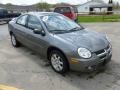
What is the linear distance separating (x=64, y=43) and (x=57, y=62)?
1.95 feet

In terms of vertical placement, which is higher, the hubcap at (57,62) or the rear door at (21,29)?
the rear door at (21,29)

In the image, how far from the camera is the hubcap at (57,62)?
5.50 m

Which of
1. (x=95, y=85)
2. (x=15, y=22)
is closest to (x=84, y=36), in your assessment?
(x=95, y=85)

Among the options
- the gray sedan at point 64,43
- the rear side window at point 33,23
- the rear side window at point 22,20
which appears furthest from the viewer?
the rear side window at point 22,20

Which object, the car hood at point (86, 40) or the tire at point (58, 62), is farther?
the tire at point (58, 62)

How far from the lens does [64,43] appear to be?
17.6 feet

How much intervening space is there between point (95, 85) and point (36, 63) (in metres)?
2.32

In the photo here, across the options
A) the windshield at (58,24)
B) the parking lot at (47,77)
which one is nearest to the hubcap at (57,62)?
the parking lot at (47,77)

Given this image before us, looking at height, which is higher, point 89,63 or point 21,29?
point 21,29

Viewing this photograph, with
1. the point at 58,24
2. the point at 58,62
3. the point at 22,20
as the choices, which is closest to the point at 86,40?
the point at 58,62

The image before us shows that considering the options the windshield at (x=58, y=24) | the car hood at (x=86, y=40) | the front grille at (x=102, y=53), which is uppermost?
the windshield at (x=58, y=24)

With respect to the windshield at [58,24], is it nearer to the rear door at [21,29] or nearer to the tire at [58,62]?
the tire at [58,62]

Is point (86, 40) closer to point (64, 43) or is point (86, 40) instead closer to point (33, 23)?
point (64, 43)

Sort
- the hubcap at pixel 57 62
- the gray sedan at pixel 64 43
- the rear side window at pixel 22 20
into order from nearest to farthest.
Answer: the gray sedan at pixel 64 43, the hubcap at pixel 57 62, the rear side window at pixel 22 20
